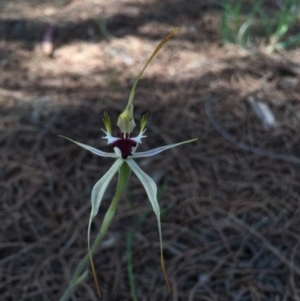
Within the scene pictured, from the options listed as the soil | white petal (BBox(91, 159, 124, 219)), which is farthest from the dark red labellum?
the soil

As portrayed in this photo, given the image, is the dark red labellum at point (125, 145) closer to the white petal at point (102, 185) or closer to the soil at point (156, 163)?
the white petal at point (102, 185)

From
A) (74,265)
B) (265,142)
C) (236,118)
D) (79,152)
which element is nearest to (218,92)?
(236,118)

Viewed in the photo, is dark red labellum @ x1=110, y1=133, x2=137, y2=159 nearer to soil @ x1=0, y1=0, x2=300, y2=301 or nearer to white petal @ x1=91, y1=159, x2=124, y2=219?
white petal @ x1=91, y1=159, x2=124, y2=219

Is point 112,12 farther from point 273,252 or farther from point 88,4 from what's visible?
point 273,252

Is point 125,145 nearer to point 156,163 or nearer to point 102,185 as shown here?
point 102,185

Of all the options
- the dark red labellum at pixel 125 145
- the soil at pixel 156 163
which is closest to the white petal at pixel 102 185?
the dark red labellum at pixel 125 145

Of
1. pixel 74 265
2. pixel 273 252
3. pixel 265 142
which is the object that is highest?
pixel 265 142

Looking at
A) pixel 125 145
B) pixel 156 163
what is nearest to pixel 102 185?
pixel 125 145

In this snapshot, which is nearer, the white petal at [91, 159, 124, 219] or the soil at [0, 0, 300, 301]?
the white petal at [91, 159, 124, 219]

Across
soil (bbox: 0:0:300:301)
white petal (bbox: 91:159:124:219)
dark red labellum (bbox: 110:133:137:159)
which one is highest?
dark red labellum (bbox: 110:133:137:159)
